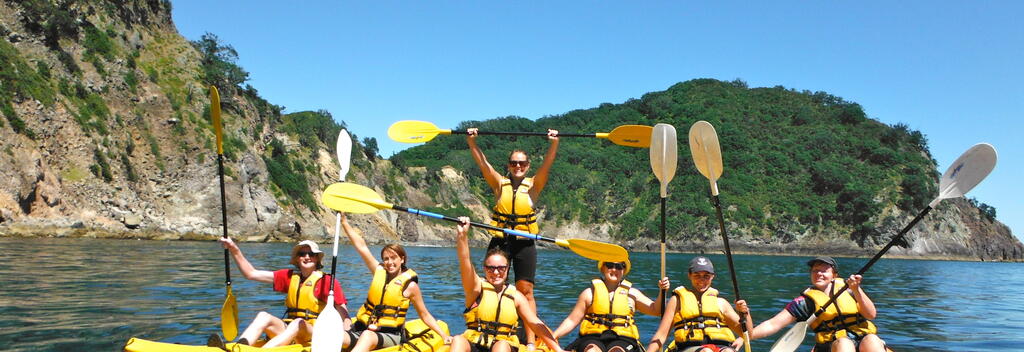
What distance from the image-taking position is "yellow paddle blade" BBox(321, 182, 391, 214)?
18.8 ft

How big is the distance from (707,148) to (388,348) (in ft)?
9.65

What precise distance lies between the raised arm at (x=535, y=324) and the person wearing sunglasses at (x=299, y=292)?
4.58 ft

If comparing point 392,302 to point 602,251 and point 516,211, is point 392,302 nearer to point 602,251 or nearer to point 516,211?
point 516,211

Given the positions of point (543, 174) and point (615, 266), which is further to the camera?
point (543, 174)

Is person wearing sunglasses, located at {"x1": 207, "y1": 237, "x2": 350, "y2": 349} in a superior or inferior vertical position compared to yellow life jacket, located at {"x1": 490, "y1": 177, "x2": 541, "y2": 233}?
inferior

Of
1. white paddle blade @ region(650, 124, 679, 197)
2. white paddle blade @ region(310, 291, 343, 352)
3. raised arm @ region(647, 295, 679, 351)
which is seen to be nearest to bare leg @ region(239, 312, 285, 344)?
white paddle blade @ region(310, 291, 343, 352)

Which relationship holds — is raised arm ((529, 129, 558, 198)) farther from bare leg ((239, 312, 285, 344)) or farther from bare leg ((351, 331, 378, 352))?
bare leg ((239, 312, 285, 344))

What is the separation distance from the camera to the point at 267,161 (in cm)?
4381

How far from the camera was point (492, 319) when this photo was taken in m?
4.86

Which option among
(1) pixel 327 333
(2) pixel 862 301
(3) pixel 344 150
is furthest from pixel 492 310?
(3) pixel 344 150

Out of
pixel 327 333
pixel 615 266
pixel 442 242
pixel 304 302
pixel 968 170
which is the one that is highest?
pixel 968 170

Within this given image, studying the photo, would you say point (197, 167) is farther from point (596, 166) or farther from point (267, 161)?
point (596, 166)

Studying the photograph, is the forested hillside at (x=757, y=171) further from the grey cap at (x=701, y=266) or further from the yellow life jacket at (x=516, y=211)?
the grey cap at (x=701, y=266)

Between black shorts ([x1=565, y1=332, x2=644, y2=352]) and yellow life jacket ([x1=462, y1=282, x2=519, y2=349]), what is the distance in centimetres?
54
